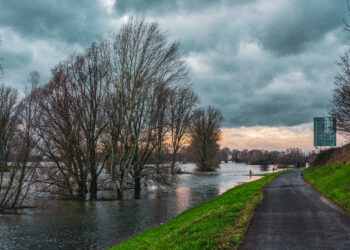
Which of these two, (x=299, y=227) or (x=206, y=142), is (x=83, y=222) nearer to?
(x=299, y=227)

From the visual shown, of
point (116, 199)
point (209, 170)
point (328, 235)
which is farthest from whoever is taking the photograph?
point (209, 170)

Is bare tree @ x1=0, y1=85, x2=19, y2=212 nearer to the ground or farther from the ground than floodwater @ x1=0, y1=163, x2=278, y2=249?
farther from the ground

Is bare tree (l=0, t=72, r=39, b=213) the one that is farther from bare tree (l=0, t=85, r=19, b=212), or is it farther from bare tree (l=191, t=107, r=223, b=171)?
bare tree (l=191, t=107, r=223, b=171)

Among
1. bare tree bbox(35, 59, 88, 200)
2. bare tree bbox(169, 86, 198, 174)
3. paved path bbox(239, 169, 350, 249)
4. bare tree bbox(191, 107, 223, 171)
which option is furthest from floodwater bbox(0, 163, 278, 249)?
bare tree bbox(191, 107, 223, 171)

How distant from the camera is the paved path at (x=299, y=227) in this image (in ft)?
23.1

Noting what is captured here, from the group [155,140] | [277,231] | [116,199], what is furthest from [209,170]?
[277,231]

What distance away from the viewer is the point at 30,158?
63.7ft

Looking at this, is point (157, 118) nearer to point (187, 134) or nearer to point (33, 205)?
point (33, 205)

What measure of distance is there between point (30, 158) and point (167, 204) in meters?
10.2

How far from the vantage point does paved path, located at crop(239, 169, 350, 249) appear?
7.03 metres

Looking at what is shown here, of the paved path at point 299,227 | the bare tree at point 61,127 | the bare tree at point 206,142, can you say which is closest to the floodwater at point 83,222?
the bare tree at point 61,127

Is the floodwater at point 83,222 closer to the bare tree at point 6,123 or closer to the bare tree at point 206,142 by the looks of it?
the bare tree at point 6,123

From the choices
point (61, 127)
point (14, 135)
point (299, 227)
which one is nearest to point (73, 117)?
point (61, 127)

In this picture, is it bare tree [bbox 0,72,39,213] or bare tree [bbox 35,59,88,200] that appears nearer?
bare tree [bbox 0,72,39,213]
